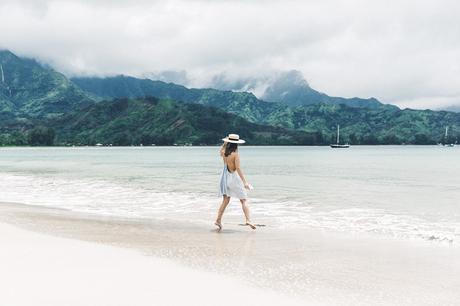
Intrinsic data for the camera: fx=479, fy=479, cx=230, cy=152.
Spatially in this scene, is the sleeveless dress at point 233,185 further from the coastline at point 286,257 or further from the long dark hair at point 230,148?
the coastline at point 286,257

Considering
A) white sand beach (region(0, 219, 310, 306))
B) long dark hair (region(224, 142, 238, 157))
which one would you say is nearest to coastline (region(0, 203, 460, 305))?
white sand beach (region(0, 219, 310, 306))

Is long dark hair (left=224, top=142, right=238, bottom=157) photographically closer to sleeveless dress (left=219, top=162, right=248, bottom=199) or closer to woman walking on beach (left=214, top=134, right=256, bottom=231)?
woman walking on beach (left=214, top=134, right=256, bottom=231)

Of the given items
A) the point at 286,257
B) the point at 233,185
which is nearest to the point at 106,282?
the point at 286,257

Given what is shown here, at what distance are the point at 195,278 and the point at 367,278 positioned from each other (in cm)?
344

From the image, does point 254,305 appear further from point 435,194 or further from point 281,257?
point 435,194

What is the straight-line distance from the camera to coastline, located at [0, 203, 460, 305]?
8.59 metres

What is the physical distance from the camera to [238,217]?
65.3ft

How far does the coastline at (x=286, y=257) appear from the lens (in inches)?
338

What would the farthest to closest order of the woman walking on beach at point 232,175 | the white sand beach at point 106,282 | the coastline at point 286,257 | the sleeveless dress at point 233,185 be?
1. the sleeveless dress at point 233,185
2. the woman walking on beach at point 232,175
3. the coastline at point 286,257
4. the white sand beach at point 106,282

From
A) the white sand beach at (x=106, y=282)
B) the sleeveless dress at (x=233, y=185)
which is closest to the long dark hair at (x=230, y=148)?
the sleeveless dress at (x=233, y=185)

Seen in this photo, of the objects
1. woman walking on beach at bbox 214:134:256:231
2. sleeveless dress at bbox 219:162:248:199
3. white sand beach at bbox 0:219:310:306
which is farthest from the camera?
sleeveless dress at bbox 219:162:248:199

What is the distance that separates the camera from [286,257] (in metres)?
11.5

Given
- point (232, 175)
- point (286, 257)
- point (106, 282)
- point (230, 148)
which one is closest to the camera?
point (106, 282)

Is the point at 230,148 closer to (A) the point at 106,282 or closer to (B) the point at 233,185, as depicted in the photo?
(B) the point at 233,185
